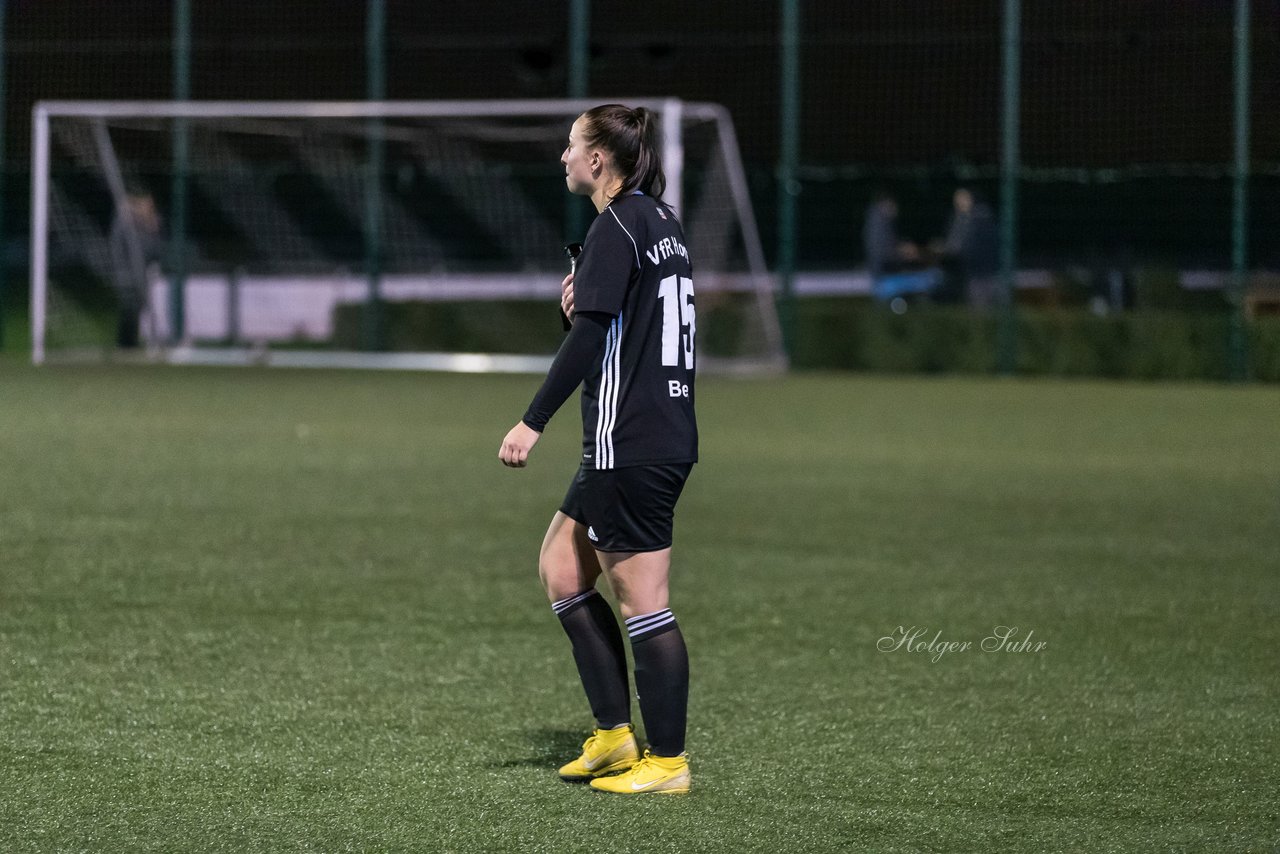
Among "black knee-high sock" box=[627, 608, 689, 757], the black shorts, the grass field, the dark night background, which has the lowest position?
the grass field

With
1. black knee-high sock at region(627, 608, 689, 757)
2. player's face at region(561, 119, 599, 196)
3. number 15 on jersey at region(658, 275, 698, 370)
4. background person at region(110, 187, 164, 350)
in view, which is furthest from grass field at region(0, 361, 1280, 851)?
background person at region(110, 187, 164, 350)

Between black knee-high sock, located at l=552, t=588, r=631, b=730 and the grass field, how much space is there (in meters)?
0.24

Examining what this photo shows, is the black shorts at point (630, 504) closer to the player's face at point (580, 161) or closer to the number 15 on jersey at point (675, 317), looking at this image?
the number 15 on jersey at point (675, 317)

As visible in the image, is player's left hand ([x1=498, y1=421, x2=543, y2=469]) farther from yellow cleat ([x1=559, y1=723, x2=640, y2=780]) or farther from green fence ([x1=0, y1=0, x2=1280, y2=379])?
green fence ([x1=0, y1=0, x2=1280, y2=379])

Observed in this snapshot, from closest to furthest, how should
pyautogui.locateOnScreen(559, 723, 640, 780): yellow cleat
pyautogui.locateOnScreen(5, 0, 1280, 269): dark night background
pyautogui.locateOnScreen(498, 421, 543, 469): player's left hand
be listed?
pyautogui.locateOnScreen(498, 421, 543, 469): player's left hand, pyautogui.locateOnScreen(559, 723, 640, 780): yellow cleat, pyautogui.locateOnScreen(5, 0, 1280, 269): dark night background

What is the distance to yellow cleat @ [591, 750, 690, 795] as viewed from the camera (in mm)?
4781

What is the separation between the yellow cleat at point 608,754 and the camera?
16.1 ft

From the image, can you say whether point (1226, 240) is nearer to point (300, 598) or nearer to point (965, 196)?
point (965, 196)

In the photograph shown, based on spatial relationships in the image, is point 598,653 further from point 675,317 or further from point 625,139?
point 625,139

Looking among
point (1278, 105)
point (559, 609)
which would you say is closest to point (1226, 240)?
point (1278, 105)

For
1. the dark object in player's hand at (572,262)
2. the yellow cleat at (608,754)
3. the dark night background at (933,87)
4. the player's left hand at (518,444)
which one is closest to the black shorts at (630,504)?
the player's left hand at (518,444)

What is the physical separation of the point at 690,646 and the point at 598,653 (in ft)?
6.23

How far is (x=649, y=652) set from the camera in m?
4.79

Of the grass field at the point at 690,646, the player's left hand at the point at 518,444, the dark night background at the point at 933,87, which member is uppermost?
the dark night background at the point at 933,87
